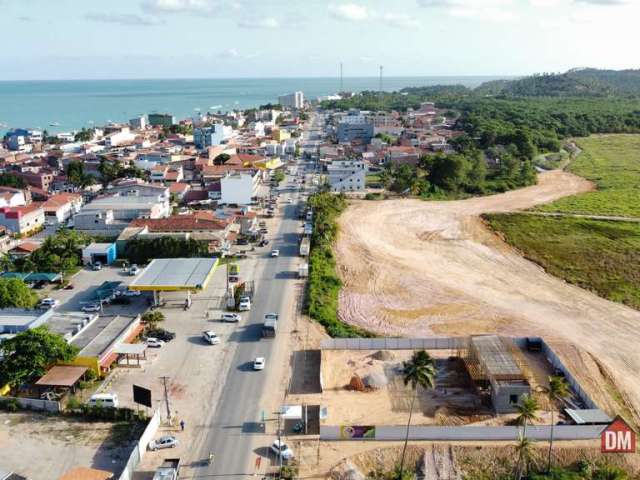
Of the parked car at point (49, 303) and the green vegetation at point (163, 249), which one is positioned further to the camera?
the green vegetation at point (163, 249)

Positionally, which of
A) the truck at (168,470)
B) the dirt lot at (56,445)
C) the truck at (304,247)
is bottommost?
the dirt lot at (56,445)

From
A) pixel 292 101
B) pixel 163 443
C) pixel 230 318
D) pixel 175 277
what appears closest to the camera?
pixel 163 443

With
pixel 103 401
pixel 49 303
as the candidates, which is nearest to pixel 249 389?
pixel 103 401

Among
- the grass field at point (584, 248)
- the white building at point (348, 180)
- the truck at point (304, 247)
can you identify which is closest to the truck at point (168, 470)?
the truck at point (304, 247)

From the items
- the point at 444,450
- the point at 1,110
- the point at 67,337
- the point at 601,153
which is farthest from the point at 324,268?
the point at 1,110

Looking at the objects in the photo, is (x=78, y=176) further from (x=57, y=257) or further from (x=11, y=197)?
(x=57, y=257)

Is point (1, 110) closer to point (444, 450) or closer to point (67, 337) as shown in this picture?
point (67, 337)

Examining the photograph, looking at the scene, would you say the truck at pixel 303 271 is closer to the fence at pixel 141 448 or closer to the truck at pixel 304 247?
the truck at pixel 304 247

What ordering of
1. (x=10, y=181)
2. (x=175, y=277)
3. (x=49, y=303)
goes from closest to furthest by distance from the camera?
(x=49, y=303)
(x=175, y=277)
(x=10, y=181)
